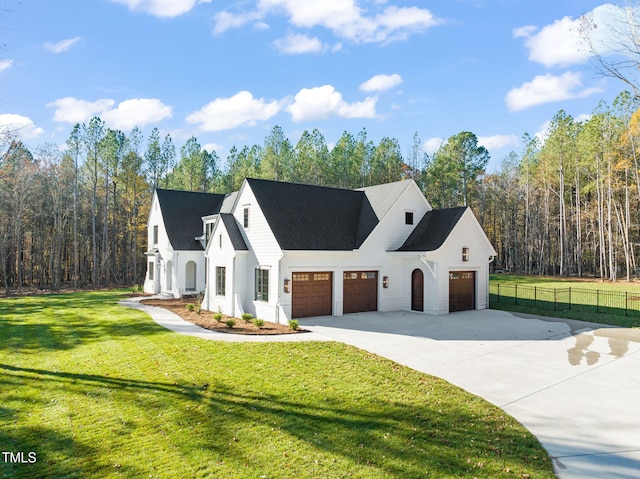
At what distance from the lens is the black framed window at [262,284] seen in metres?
17.4

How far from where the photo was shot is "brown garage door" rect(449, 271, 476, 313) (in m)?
19.4

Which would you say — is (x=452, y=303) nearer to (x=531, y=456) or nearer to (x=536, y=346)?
(x=536, y=346)

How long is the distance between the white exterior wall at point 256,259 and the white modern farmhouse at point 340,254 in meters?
0.04

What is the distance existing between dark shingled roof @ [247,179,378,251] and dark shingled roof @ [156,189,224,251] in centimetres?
924

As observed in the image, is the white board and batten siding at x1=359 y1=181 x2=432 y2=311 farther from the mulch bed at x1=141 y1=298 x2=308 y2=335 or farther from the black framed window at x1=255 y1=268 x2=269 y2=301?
the mulch bed at x1=141 y1=298 x2=308 y2=335

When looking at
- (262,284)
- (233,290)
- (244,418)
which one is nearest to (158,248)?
(233,290)

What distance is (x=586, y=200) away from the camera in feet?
141

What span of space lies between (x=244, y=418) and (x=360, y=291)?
491 inches

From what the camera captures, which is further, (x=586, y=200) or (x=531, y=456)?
(x=586, y=200)

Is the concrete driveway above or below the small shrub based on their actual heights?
below

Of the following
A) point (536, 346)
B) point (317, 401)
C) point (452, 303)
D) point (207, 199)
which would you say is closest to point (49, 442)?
point (317, 401)

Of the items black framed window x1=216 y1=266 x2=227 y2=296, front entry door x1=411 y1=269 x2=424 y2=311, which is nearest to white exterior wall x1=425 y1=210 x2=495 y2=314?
front entry door x1=411 y1=269 x2=424 y2=311

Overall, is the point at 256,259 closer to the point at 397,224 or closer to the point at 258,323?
the point at 258,323

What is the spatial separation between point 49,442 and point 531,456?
24.7 ft
